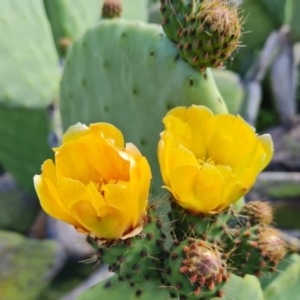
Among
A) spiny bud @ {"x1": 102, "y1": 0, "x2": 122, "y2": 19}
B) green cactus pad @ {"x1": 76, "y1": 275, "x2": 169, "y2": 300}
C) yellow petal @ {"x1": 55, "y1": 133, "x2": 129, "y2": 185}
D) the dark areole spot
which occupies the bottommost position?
green cactus pad @ {"x1": 76, "y1": 275, "x2": 169, "y2": 300}

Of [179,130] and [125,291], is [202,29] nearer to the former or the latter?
[179,130]

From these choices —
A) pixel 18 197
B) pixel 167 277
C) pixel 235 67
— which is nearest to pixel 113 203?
pixel 167 277

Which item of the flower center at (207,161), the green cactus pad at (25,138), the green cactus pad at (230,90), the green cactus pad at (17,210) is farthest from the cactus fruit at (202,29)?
the green cactus pad at (17,210)

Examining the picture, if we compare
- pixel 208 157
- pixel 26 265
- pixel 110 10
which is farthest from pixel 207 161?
pixel 26 265

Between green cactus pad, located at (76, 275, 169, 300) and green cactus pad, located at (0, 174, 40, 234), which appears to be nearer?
green cactus pad, located at (76, 275, 169, 300)

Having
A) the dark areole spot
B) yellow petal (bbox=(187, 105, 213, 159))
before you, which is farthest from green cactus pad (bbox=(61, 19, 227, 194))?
yellow petal (bbox=(187, 105, 213, 159))

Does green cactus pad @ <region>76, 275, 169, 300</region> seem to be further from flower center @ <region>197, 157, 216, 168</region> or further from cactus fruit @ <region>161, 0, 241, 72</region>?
cactus fruit @ <region>161, 0, 241, 72</region>

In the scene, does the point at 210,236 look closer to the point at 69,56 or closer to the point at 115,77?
the point at 115,77
